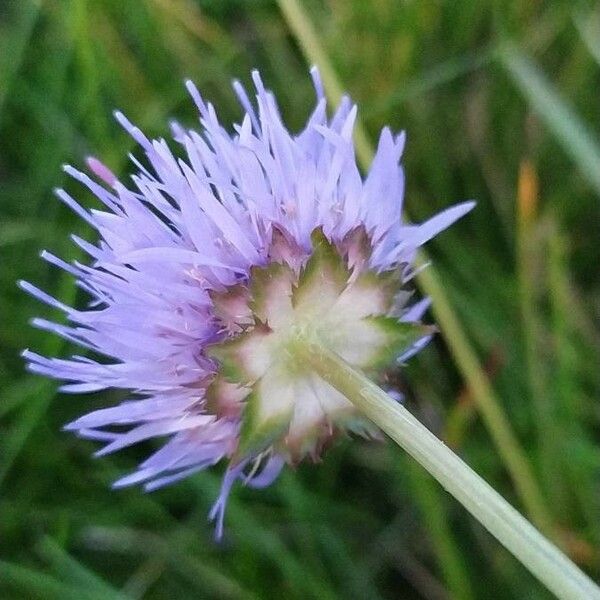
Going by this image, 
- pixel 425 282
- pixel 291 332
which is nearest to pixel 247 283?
pixel 291 332

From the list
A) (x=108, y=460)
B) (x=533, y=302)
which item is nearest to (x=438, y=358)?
(x=533, y=302)

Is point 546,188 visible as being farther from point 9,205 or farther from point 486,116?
point 9,205

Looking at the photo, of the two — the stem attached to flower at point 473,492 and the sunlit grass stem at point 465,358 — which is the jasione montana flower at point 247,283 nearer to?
the stem attached to flower at point 473,492

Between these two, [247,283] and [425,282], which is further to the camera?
[425,282]

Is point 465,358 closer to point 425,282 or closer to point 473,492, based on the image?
point 425,282

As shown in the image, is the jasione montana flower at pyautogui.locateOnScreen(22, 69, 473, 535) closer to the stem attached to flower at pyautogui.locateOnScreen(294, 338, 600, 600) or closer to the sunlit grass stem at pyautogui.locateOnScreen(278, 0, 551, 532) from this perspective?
the stem attached to flower at pyautogui.locateOnScreen(294, 338, 600, 600)
